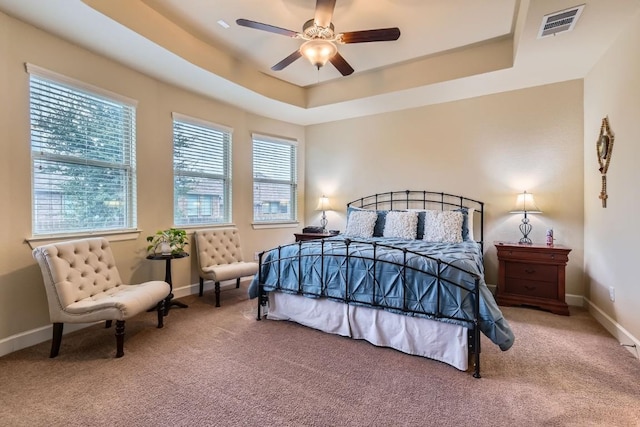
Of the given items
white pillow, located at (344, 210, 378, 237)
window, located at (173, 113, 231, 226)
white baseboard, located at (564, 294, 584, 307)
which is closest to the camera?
white baseboard, located at (564, 294, 584, 307)

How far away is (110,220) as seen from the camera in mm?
3588

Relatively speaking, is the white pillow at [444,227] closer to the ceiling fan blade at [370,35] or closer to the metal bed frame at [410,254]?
the metal bed frame at [410,254]

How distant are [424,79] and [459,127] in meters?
1.02

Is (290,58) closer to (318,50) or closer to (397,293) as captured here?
(318,50)

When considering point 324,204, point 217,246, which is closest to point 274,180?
point 324,204

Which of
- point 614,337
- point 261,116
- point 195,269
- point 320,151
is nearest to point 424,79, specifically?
point 320,151

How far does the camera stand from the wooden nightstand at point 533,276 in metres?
3.66

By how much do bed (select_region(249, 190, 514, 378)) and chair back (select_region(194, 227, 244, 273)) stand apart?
3.49 feet

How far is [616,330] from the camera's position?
117 inches

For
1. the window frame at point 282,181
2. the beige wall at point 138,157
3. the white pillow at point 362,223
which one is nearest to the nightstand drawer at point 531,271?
the white pillow at point 362,223

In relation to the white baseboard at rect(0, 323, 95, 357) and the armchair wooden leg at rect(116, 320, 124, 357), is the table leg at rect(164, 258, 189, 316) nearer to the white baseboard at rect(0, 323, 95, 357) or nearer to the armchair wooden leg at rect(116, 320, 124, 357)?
the white baseboard at rect(0, 323, 95, 357)

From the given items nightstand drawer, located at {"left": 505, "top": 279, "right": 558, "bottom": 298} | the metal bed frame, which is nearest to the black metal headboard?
the metal bed frame

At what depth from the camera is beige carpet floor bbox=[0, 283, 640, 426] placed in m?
1.86

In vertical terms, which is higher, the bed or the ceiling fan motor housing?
the ceiling fan motor housing
